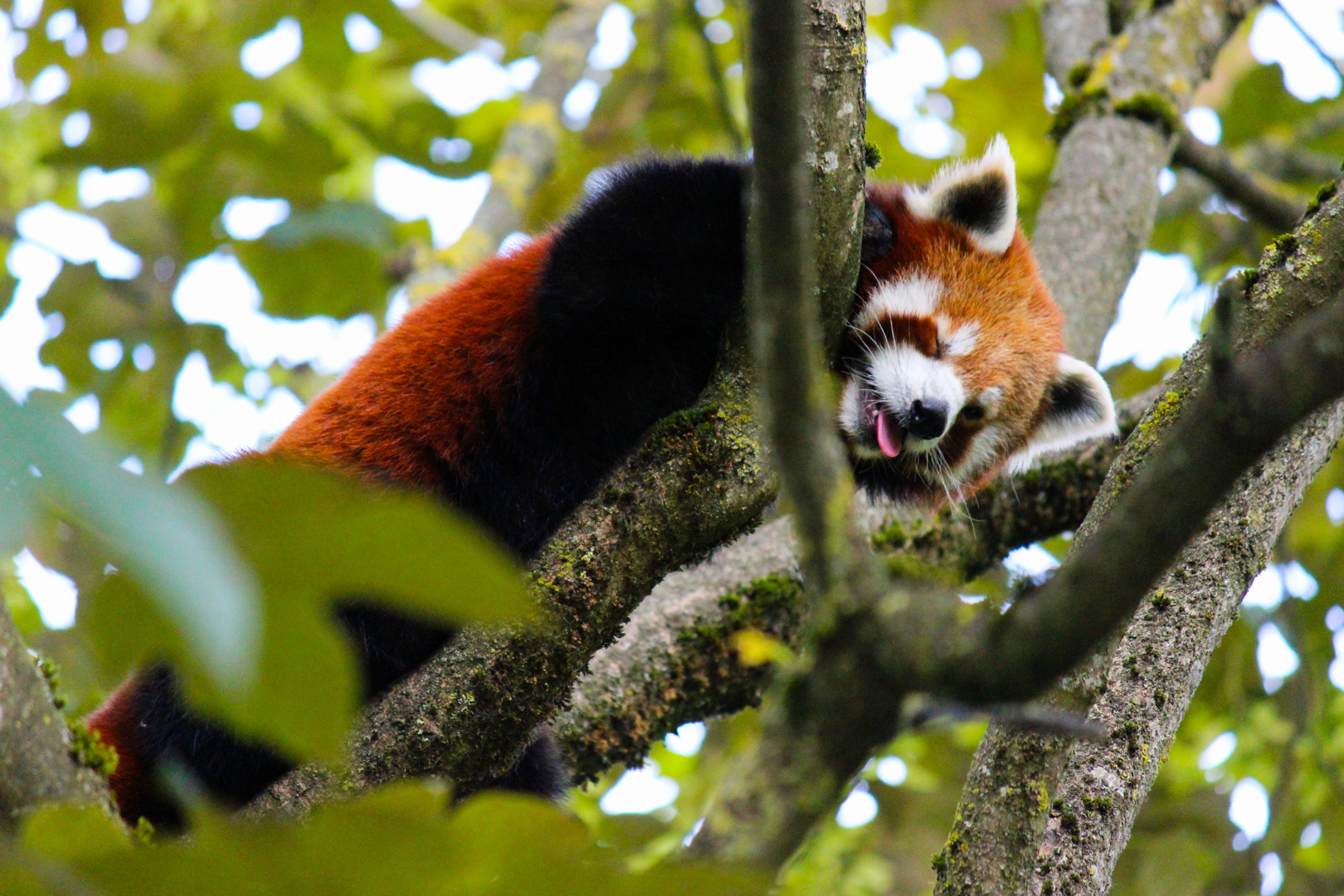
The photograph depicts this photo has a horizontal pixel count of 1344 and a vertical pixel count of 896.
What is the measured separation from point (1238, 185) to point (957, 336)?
→ 160 cm

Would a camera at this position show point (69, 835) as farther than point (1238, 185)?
No

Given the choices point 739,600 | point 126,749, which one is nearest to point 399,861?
point 126,749

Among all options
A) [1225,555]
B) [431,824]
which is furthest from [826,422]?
[1225,555]

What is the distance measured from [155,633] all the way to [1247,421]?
0.86m

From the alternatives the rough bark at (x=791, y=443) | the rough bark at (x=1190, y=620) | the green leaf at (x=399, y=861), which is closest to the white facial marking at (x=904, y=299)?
the rough bark at (x=1190, y=620)

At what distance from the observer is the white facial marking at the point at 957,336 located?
9.75ft

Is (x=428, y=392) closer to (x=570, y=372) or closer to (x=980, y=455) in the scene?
(x=570, y=372)

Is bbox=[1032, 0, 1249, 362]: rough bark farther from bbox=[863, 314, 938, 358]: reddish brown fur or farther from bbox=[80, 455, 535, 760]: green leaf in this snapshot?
bbox=[80, 455, 535, 760]: green leaf

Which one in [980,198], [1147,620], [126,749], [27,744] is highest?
[980,198]

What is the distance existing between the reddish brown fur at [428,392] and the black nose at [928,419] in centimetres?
104

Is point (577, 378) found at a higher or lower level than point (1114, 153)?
lower

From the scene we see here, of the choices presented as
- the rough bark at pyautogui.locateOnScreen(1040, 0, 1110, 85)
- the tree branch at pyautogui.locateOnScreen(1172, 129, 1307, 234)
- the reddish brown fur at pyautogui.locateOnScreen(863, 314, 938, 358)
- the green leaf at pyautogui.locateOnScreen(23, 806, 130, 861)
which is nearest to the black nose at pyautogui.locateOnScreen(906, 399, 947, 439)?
the reddish brown fur at pyautogui.locateOnScreen(863, 314, 938, 358)

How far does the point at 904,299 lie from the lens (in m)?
2.93

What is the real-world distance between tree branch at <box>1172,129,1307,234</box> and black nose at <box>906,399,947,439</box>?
165 centimetres
